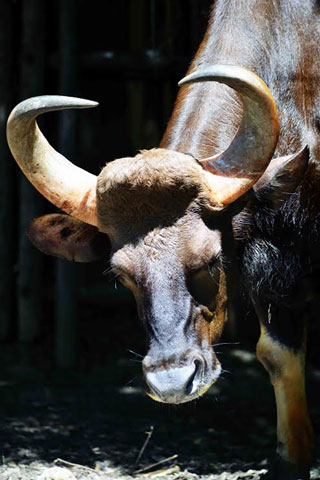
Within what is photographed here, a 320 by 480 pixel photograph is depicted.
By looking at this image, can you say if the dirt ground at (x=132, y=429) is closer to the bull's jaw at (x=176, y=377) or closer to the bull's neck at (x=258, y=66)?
the bull's jaw at (x=176, y=377)

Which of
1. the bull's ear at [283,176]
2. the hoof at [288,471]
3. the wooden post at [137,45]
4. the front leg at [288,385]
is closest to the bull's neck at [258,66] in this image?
the bull's ear at [283,176]

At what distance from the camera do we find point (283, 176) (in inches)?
218

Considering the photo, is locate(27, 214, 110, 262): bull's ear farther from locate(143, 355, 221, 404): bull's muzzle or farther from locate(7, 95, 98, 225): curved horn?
locate(143, 355, 221, 404): bull's muzzle

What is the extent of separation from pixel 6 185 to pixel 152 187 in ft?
15.4

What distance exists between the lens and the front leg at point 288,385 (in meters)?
6.74

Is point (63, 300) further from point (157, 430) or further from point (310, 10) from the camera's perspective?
point (310, 10)

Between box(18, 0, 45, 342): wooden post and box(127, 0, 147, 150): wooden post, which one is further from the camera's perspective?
box(127, 0, 147, 150): wooden post

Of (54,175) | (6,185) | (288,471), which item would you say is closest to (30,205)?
(6,185)

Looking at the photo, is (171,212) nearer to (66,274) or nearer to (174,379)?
(174,379)

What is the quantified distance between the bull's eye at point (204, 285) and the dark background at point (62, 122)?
3891 mm

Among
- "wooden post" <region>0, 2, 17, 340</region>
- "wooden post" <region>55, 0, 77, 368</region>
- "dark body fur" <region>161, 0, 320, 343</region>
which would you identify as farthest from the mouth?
"wooden post" <region>0, 2, 17, 340</region>

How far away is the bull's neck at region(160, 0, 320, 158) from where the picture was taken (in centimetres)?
607

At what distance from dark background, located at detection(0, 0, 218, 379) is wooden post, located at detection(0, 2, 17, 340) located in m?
0.01

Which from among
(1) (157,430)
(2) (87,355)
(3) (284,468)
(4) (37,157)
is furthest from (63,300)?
(4) (37,157)
